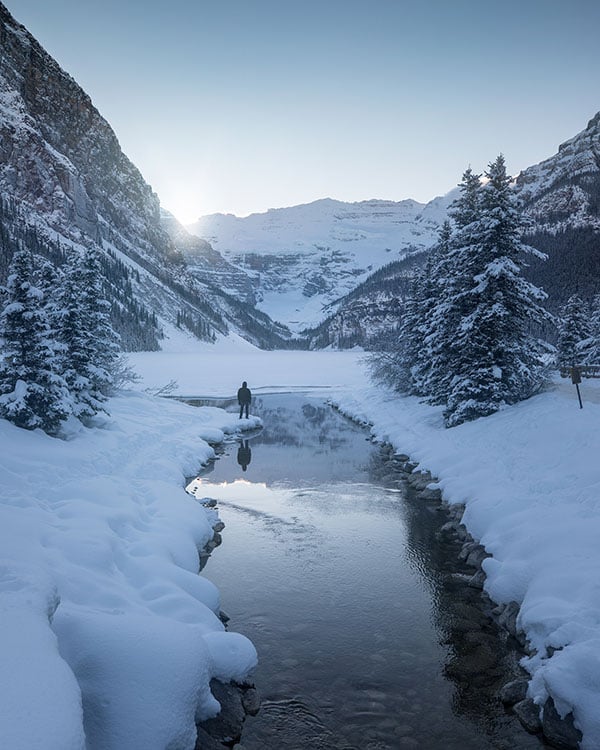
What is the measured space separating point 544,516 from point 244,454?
1443 centimetres

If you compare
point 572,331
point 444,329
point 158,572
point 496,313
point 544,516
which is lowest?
point 158,572

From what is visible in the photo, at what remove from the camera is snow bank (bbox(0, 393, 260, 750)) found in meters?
4.11

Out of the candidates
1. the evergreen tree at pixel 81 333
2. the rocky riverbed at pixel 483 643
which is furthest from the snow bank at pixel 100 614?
the evergreen tree at pixel 81 333

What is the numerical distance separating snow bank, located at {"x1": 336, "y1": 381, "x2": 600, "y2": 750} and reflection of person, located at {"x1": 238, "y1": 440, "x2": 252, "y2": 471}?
22.3 feet

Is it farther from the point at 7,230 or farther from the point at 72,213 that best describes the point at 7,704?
the point at 72,213

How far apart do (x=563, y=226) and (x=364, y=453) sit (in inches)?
6827

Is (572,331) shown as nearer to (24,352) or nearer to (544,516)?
(544,516)

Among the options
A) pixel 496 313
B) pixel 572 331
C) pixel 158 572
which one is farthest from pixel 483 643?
pixel 572 331

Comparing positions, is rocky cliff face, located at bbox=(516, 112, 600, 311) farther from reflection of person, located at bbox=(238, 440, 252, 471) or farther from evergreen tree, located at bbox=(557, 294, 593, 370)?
reflection of person, located at bbox=(238, 440, 252, 471)

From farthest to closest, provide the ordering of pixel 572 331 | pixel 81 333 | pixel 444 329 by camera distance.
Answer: pixel 572 331, pixel 444 329, pixel 81 333

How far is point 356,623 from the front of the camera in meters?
8.52

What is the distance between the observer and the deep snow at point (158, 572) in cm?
470

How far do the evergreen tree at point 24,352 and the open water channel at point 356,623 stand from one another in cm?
576

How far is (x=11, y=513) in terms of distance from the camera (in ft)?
26.2
